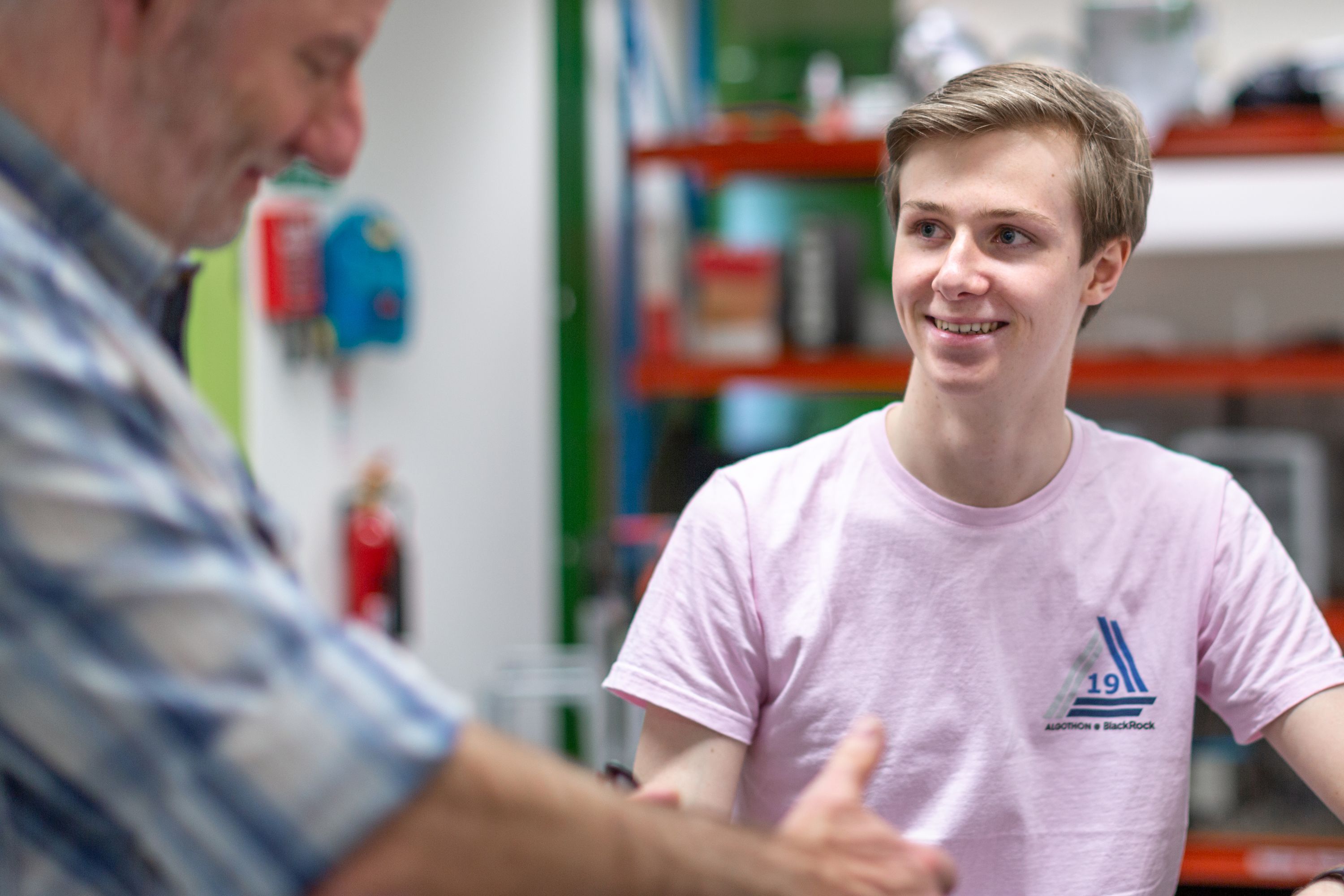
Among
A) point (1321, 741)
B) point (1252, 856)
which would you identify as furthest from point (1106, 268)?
point (1252, 856)

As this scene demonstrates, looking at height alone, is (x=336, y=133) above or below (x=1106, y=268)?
above

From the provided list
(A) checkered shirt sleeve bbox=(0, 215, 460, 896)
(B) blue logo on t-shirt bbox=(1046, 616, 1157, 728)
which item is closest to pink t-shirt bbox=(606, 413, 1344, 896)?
(B) blue logo on t-shirt bbox=(1046, 616, 1157, 728)

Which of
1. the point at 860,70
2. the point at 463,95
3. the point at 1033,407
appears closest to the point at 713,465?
the point at 463,95

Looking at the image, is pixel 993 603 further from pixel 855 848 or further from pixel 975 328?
pixel 855 848

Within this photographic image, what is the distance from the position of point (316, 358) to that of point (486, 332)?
2.46ft

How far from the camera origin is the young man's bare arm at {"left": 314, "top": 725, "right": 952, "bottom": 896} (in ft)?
1.86

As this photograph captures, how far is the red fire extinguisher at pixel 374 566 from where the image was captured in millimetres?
2904

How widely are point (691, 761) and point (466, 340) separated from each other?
2.60 m

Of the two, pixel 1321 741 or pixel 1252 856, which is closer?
pixel 1321 741

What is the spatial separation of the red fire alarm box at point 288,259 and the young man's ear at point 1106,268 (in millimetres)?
1906

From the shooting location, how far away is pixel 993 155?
3.60 ft

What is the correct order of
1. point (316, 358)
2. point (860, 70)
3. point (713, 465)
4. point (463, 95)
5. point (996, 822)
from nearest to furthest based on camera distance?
point (996, 822) < point (316, 358) < point (713, 465) < point (463, 95) < point (860, 70)

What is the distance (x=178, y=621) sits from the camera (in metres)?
0.54

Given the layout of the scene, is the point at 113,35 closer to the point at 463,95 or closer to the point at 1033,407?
the point at 1033,407
